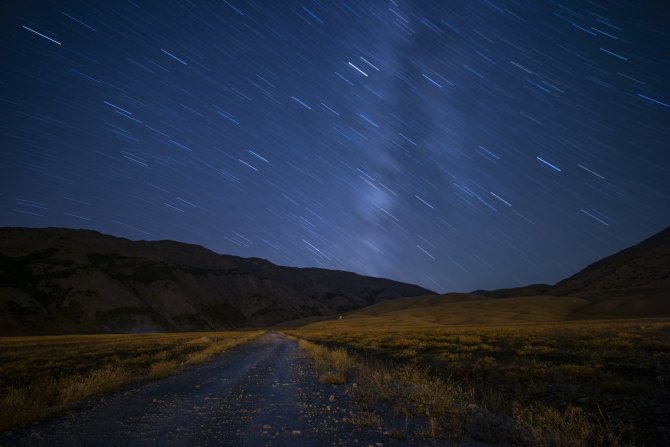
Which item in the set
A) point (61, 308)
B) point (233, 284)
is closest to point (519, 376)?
point (61, 308)

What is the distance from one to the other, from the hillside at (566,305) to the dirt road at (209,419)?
215 ft

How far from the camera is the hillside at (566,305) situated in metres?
80.5

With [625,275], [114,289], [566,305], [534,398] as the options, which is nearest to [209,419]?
[534,398]

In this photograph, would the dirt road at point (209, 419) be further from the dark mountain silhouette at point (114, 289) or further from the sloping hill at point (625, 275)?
the sloping hill at point (625, 275)

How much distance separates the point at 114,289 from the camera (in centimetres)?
12625

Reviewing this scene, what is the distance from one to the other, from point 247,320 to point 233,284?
27.2 meters

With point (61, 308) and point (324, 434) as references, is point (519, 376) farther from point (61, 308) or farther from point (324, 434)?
point (61, 308)

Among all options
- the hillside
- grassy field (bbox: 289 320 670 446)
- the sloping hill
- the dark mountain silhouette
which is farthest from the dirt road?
the sloping hill

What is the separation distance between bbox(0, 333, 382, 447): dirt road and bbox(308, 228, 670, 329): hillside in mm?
65640

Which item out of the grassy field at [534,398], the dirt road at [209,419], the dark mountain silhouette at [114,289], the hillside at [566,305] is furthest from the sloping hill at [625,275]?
the dark mountain silhouette at [114,289]

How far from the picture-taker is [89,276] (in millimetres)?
127375

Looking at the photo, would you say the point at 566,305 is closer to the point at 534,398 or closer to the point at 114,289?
the point at 534,398

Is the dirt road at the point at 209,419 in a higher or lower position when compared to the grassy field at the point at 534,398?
lower

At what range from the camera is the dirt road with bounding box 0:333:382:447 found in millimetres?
6195
